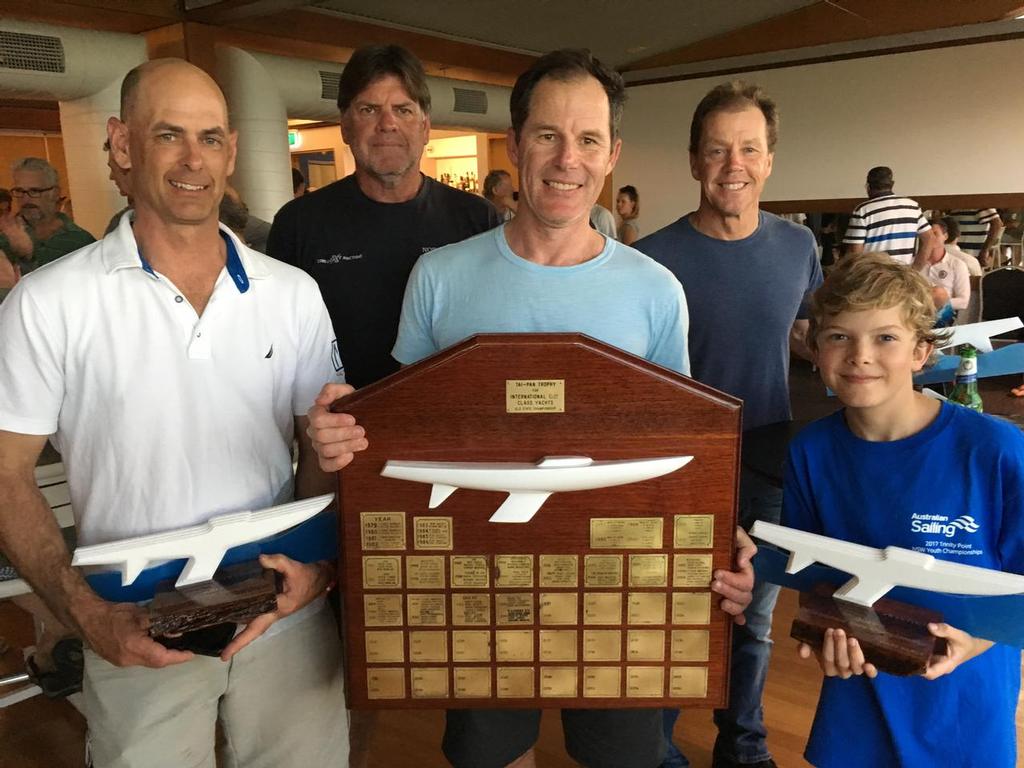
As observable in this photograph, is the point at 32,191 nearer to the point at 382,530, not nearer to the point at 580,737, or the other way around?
the point at 382,530

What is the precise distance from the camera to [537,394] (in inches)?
41.7

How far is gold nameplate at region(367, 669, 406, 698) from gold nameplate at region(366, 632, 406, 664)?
26 mm

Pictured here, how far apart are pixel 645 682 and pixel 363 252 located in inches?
44.3

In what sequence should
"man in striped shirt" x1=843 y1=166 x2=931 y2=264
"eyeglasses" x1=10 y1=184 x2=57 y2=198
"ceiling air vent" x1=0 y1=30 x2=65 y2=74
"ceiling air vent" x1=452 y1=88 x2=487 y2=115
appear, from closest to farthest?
"eyeglasses" x1=10 y1=184 x2=57 y2=198 < "man in striped shirt" x1=843 y1=166 x2=931 y2=264 < "ceiling air vent" x1=0 y1=30 x2=65 y2=74 < "ceiling air vent" x1=452 y1=88 x2=487 y2=115

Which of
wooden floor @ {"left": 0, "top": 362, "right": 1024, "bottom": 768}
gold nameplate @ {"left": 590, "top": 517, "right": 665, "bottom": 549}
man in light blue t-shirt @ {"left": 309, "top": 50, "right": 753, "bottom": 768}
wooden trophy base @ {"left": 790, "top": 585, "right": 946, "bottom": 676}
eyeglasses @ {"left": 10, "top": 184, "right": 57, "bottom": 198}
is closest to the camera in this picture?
wooden trophy base @ {"left": 790, "top": 585, "right": 946, "bottom": 676}

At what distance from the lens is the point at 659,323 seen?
129 cm

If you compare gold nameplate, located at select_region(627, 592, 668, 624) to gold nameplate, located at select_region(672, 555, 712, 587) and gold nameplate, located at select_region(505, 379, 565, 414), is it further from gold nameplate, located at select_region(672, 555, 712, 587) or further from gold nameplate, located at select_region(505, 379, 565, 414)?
gold nameplate, located at select_region(505, 379, 565, 414)

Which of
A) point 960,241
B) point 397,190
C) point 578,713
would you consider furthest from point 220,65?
point 960,241

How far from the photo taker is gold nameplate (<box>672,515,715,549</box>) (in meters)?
1.10

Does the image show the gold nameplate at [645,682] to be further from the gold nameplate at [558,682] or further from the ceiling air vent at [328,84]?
the ceiling air vent at [328,84]

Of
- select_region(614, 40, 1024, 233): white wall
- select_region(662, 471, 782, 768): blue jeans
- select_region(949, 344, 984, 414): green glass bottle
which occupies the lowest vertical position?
select_region(662, 471, 782, 768): blue jeans

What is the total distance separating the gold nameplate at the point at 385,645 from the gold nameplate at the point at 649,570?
0.35 m

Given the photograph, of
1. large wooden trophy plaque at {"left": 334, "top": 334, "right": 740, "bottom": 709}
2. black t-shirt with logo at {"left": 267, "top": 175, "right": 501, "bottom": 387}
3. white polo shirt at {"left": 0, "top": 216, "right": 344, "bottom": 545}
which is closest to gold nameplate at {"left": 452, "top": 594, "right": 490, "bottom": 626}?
large wooden trophy plaque at {"left": 334, "top": 334, "right": 740, "bottom": 709}

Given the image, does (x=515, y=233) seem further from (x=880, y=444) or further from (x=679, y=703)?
(x=679, y=703)
